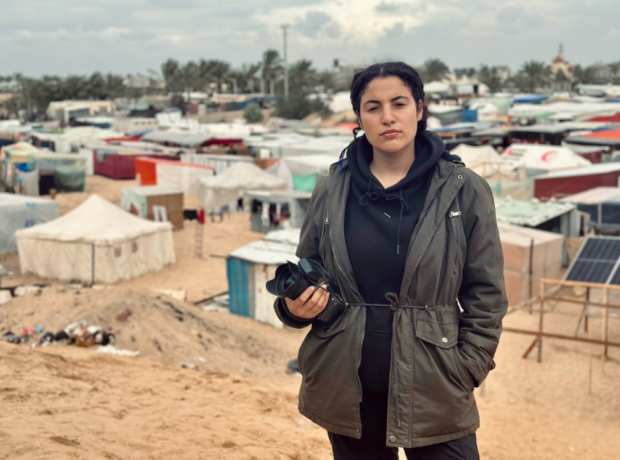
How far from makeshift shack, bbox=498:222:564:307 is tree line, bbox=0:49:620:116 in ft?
218

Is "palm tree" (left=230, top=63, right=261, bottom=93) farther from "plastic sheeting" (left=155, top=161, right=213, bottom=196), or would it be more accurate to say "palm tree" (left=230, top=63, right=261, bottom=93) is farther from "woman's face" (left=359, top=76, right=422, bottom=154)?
"woman's face" (left=359, top=76, right=422, bottom=154)

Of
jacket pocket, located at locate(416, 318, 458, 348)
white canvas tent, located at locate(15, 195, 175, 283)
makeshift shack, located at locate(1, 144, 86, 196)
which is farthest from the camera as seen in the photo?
makeshift shack, located at locate(1, 144, 86, 196)

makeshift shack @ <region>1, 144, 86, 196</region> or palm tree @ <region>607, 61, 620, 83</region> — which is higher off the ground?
palm tree @ <region>607, 61, 620, 83</region>

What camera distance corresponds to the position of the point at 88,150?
40562 millimetres

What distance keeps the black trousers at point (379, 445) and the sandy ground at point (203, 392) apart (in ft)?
7.95

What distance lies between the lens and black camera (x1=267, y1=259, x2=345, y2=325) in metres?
2.11

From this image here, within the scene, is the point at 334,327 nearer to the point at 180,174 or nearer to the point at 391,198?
the point at 391,198

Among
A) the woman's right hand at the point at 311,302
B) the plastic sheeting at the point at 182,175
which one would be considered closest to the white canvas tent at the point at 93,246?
the plastic sheeting at the point at 182,175

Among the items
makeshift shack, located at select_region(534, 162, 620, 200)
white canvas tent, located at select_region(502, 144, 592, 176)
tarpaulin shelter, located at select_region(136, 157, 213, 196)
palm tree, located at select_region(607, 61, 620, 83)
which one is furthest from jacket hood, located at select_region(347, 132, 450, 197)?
palm tree, located at select_region(607, 61, 620, 83)

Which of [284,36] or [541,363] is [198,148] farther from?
[284,36]

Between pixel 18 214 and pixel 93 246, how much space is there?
4.71 metres

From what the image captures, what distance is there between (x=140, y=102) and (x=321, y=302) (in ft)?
274

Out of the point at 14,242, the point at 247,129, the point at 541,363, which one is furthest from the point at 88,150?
the point at 541,363

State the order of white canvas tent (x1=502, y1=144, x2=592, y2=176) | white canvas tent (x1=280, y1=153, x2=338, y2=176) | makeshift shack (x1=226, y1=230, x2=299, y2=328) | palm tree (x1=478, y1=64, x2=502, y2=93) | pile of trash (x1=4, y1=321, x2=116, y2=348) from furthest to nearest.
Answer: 1. palm tree (x1=478, y1=64, x2=502, y2=93)
2. white canvas tent (x1=280, y1=153, x2=338, y2=176)
3. white canvas tent (x1=502, y1=144, x2=592, y2=176)
4. makeshift shack (x1=226, y1=230, x2=299, y2=328)
5. pile of trash (x1=4, y1=321, x2=116, y2=348)
